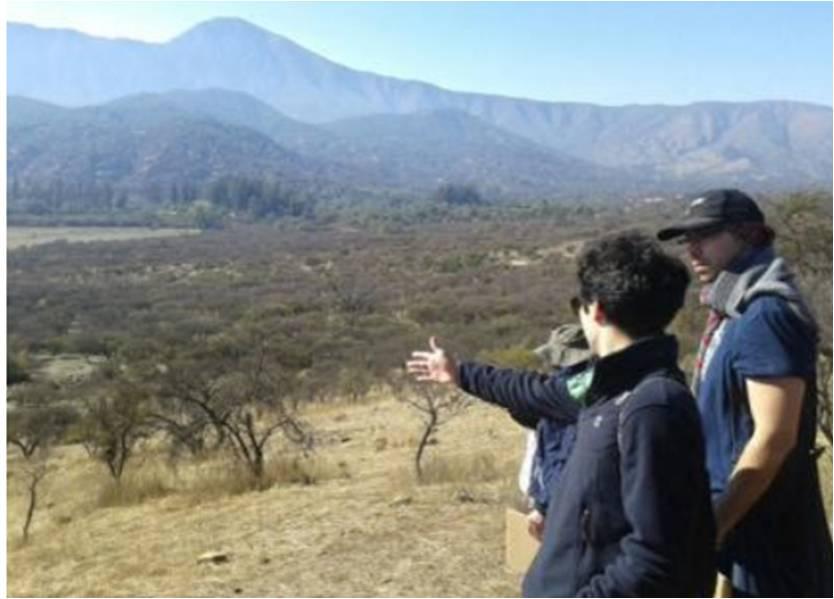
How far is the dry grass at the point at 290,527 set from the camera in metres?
6.60

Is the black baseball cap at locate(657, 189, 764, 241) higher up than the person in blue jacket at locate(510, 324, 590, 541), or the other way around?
the black baseball cap at locate(657, 189, 764, 241)

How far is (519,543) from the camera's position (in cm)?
280

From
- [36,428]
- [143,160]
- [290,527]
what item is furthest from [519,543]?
[143,160]

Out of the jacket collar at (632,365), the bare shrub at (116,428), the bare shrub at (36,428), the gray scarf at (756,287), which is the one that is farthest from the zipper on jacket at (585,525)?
the bare shrub at (36,428)

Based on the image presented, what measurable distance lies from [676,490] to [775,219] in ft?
40.9

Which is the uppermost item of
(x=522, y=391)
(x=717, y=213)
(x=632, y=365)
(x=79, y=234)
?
(x=717, y=213)

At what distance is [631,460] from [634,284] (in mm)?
307

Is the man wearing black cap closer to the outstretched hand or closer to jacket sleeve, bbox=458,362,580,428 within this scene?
jacket sleeve, bbox=458,362,580,428

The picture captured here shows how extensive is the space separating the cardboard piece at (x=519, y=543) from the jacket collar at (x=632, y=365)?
2.60 ft

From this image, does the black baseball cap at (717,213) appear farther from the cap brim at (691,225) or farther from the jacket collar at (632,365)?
the jacket collar at (632,365)

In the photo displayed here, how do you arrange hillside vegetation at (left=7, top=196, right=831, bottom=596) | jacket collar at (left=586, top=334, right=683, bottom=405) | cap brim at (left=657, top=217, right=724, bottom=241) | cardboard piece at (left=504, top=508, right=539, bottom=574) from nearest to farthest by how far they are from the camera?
jacket collar at (left=586, top=334, right=683, bottom=405)
cap brim at (left=657, top=217, right=724, bottom=241)
cardboard piece at (left=504, top=508, right=539, bottom=574)
hillside vegetation at (left=7, top=196, right=831, bottom=596)

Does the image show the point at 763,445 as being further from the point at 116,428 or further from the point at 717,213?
the point at 116,428

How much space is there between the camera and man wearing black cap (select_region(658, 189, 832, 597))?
224 centimetres

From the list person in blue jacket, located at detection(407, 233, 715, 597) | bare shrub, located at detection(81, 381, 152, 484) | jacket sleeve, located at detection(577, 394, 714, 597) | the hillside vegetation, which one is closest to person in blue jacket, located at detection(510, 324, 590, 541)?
person in blue jacket, located at detection(407, 233, 715, 597)
